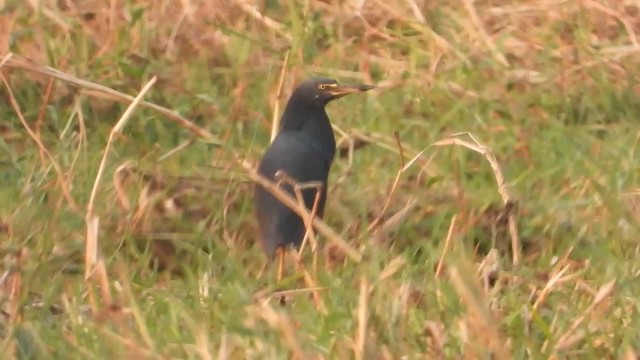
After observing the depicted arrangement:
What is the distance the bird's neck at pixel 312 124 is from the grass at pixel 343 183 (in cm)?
13

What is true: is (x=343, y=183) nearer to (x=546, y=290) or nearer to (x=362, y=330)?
(x=546, y=290)

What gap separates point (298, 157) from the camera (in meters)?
4.97

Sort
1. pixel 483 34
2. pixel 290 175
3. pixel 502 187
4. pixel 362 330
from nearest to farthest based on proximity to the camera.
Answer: pixel 362 330 < pixel 502 187 < pixel 290 175 < pixel 483 34

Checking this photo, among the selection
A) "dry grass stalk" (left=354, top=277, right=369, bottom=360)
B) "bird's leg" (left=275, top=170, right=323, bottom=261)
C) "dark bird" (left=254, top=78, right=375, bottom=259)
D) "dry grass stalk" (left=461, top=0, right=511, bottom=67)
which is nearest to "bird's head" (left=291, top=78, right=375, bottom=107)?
"dark bird" (left=254, top=78, right=375, bottom=259)

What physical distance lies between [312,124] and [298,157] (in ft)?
1.05

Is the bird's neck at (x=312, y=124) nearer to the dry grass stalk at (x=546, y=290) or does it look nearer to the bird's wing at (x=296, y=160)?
the bird's wing at (x=296, y=160)

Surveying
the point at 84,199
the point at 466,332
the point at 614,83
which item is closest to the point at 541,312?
the point at 466,332

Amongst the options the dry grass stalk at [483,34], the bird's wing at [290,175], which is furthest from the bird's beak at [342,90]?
the dry grass stalk at [483,34]

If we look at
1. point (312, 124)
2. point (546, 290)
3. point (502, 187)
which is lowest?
point (312, 124)

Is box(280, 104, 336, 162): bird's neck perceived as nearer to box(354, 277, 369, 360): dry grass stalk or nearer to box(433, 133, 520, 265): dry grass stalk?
box(433, 133, 520, 265): dry grass stalk

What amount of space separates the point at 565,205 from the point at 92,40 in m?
2.10

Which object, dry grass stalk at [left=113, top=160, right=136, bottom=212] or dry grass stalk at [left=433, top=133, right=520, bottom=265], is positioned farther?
dry grass stalk at [left=113, top=160, right=136, bottom=212]

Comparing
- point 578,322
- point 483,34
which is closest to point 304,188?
point 578,322

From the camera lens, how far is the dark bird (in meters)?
4.70
